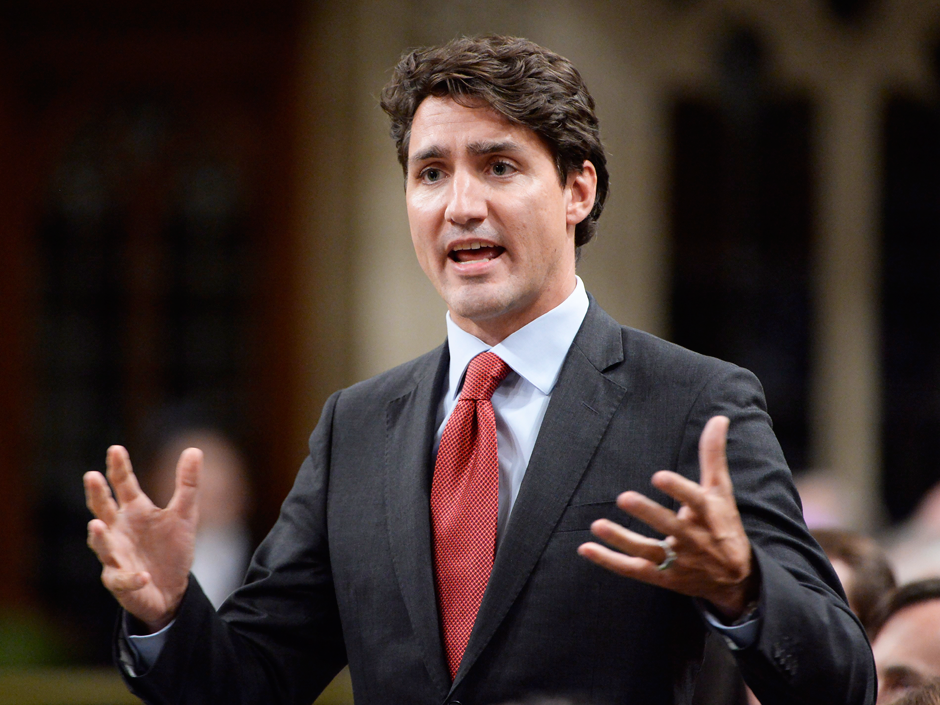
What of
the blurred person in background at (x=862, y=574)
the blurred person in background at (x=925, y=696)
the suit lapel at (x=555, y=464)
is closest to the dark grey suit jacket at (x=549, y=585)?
the suit lapel at (x=555, y=464)

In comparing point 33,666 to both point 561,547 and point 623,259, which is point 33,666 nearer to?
point 561,547

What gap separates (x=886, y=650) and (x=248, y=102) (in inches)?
204

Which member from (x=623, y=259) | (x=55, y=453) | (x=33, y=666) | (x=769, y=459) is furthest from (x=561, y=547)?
(x=55, y=453)

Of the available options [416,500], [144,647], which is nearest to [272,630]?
[144,647]

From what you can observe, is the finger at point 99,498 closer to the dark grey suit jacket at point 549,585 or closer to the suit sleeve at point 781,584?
the dark grey suit jacket at point 549,585

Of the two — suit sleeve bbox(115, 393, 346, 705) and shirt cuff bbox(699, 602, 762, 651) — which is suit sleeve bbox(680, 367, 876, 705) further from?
suit sleeve bbox(115, 393, 346, 705)

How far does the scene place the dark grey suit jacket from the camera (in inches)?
66.4

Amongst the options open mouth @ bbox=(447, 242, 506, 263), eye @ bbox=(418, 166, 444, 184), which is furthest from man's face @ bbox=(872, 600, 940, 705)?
eye @ bbox=(418, 166, 444, 184)

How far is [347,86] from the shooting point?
6531 mm

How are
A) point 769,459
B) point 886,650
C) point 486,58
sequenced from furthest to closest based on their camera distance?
point 886,650 < point 486,58 < point 769,459

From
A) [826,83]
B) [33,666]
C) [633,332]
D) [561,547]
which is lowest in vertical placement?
[33,666]

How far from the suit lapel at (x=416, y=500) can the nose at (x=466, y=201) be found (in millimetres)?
293

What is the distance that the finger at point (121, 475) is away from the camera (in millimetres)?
1770

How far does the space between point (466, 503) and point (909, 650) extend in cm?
102
